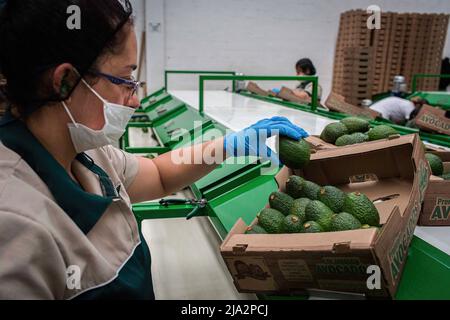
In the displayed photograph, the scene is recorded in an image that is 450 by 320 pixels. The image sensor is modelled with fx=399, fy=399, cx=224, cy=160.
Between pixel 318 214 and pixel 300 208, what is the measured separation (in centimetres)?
10

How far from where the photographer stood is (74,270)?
94 cm

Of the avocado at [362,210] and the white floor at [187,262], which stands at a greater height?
the avocado at [362,210]

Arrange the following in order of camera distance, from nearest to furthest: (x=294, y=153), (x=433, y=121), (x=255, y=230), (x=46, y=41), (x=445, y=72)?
(x=46, y=41)
(x=255, y=230)
(x=294, y=153)
(x=433, y=121)
(x=445, y=72)

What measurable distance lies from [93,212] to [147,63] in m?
8.53

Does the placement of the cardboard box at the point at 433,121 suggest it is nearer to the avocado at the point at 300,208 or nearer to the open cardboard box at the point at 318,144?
the open cardboard box at the point at 318,144

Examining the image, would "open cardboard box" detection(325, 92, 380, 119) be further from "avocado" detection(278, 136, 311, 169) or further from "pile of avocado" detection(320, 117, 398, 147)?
"avocado" detection(278, 136, 311, 169)

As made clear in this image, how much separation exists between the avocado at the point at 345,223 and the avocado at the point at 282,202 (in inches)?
8.9

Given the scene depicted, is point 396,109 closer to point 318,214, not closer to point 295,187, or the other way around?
point 295,187

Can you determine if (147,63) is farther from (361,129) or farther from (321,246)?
(321,246)

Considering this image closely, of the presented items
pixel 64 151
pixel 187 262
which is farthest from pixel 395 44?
pixel 64 151

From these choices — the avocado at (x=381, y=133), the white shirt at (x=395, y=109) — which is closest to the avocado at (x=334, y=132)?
the avocado at (x=381, y=133)

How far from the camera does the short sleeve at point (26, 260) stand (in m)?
0.78

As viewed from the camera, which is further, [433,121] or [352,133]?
[433,121]

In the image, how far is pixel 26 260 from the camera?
0.81 m
